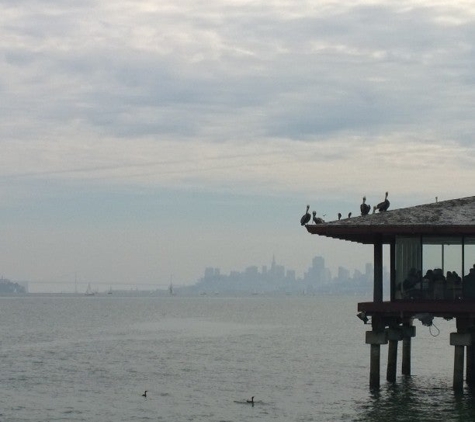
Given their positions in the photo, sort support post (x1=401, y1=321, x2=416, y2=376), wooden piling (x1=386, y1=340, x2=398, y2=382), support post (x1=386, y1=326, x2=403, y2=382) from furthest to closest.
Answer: support post (x1=401, y1=321, x2=416, y2=376)
wooden piling (x1=386, y1=340, x2=398, y2=382)
support post (x1=386, y1=326, x2=403, y2=382)

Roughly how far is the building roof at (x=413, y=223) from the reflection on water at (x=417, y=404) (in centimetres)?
786

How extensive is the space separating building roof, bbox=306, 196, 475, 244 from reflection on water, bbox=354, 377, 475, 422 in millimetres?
7856

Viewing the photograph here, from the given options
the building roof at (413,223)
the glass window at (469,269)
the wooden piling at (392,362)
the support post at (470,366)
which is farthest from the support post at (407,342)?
the glass window at (469,269)

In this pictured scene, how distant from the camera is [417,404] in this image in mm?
51219

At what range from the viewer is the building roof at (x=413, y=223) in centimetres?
4888

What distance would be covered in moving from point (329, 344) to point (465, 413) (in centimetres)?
5890

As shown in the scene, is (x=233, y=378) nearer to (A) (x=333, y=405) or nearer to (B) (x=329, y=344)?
(A) (x=333, y=405)

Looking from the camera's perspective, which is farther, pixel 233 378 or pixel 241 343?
pixel 241 343

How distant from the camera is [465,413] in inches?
1890

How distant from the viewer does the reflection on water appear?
4741 centimetres

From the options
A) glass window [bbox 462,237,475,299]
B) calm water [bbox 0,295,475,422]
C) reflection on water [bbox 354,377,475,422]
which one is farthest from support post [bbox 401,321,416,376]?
glass window [bbox 462,237,475,299]

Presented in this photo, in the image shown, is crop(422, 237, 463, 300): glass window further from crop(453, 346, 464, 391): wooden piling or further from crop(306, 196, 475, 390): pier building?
crop(453, 346, 464, 391): wooden piling

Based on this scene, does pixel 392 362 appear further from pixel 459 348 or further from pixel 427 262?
pixel 427 262

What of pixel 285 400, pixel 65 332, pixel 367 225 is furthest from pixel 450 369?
pixel 65 332
